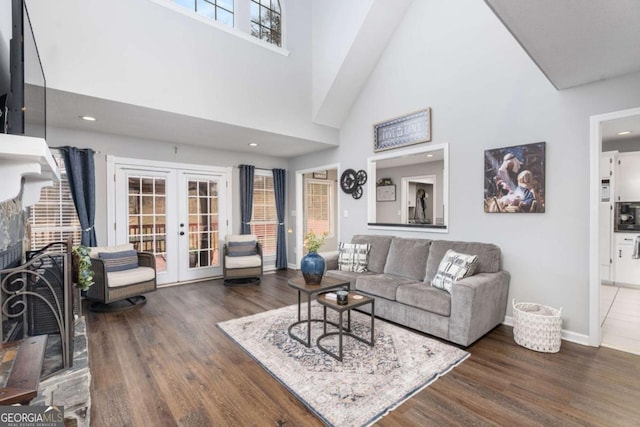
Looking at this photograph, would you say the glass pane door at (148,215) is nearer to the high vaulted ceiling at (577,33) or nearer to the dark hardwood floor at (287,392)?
the dark hardwood floor at (287,392)

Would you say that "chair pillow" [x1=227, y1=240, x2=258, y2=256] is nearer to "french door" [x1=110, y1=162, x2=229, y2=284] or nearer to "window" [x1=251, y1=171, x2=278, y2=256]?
"french door" [x1=110, y1=162, x2=229, y2=284]

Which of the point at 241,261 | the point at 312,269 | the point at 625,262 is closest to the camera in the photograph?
the point at 312,269

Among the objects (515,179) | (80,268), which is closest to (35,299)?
(80,268)

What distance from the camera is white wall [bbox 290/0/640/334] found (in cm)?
288

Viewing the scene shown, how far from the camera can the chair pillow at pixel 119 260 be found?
3920 millimetres

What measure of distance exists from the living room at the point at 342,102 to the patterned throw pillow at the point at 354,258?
610 millimetres

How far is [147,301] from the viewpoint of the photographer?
4199 millimetres

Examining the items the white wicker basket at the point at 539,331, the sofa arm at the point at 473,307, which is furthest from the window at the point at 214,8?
the white wicker basket at the point at 539,331

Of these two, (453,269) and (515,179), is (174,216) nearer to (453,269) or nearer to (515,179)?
(453,269)

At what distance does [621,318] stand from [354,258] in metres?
3.04

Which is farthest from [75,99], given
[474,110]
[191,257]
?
[474,110]

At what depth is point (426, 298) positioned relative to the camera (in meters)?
2.99

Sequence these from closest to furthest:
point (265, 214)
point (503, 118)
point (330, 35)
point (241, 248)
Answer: point (503, 118), point (330, 35), point (241, 248), point (265, 214)

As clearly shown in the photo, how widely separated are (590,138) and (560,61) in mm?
860
